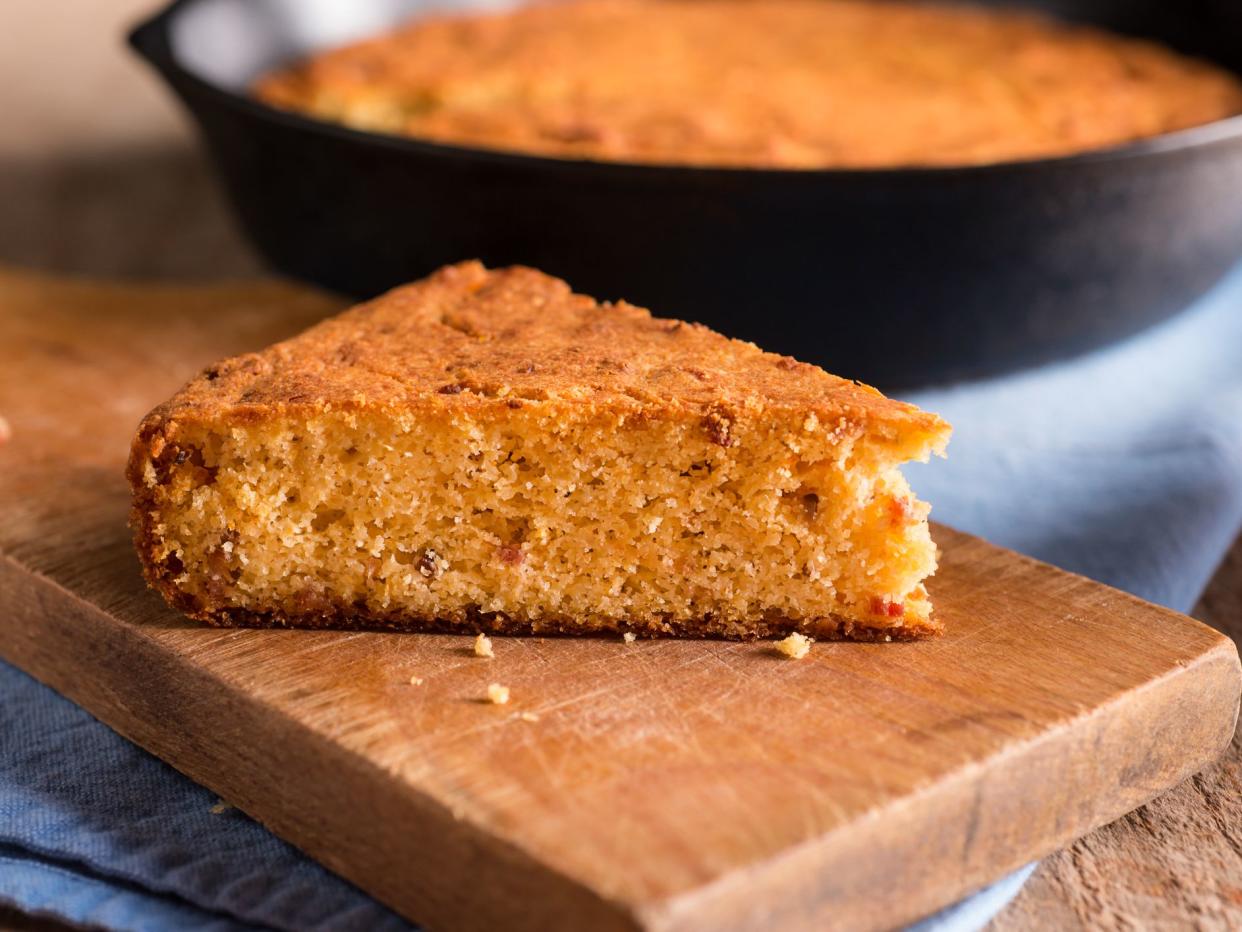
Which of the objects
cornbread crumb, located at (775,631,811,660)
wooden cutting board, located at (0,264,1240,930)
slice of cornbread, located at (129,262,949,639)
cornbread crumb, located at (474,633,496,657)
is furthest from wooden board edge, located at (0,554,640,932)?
cornbread crumb, located at (775,631,811,660)

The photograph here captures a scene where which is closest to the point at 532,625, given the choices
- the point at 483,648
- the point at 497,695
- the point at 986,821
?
the point at 483,648

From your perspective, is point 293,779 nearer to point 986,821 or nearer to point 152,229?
point 986,821

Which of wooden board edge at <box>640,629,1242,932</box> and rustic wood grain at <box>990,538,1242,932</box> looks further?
rustic wood grain at <box>990,538,1242,932</box>

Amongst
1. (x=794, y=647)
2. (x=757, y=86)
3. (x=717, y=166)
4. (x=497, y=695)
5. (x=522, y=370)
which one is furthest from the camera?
(x=757, y=86)

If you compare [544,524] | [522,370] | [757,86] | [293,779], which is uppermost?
[757,86]

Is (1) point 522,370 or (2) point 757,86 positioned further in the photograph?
(2) point 757,86

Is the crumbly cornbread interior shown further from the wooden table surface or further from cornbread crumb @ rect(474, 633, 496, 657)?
the wooden table surface

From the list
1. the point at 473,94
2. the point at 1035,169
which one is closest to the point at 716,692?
the point at 1035,169

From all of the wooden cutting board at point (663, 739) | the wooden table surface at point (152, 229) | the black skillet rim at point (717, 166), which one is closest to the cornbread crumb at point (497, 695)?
the wooden cutting board at point (663, 739)

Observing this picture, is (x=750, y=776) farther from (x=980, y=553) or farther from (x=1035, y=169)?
(x=1035, y=169)
